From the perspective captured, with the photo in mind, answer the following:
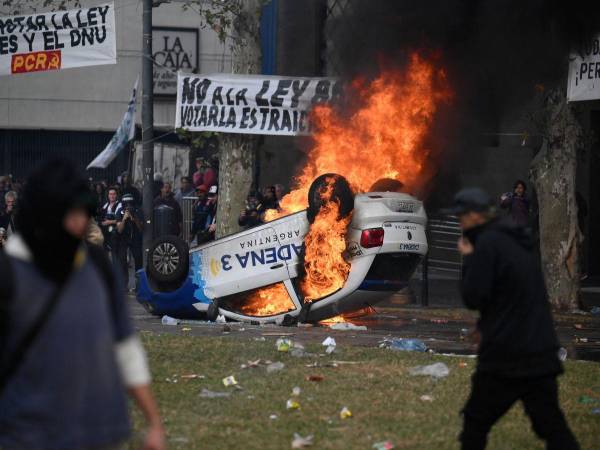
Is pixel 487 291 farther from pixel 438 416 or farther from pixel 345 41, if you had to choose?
pixel 345 41

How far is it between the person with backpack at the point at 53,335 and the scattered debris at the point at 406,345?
7.04 metres

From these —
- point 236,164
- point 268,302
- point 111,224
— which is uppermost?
point 236,164

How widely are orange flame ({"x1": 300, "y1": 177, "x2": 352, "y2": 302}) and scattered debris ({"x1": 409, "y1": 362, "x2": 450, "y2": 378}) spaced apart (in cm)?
286

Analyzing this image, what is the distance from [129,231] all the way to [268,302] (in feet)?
20.4

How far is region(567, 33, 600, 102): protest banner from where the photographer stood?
45.7ft

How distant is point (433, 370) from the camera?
935 cm

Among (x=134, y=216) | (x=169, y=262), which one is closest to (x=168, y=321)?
(x=169, y=262)

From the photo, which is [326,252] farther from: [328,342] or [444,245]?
[444,245]

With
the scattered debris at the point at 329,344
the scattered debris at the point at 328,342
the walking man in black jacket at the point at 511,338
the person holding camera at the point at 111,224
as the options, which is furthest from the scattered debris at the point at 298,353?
the person holding camera at the point at 111,224

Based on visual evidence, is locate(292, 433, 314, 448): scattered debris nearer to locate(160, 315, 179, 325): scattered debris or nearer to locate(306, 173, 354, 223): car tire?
locate(306, 173, 354, 223): car tire

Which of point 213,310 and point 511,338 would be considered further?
point 213,310

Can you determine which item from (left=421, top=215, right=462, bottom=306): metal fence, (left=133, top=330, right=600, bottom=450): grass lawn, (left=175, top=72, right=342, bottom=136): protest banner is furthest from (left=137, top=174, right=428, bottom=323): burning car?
(left=421, top=215, right=462, bottom=306): metal fence

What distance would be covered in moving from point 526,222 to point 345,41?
3.70 metres

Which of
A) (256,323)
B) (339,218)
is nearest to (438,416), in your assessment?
(339,218)
